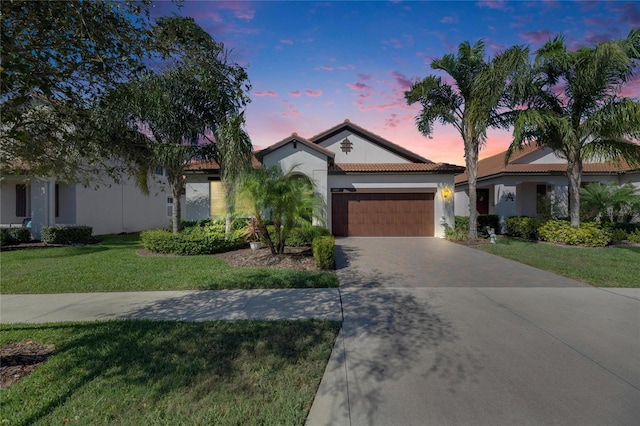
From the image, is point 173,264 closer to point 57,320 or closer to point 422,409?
point 57,320

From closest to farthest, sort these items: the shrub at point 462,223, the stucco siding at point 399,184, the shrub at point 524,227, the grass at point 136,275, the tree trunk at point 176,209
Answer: the grass at point 136,275, the tree trunk at point 176,209, the shrub at point 524,227, the stucco siding at point 399,184, the shrub at point 462,223

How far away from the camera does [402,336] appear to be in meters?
4.42

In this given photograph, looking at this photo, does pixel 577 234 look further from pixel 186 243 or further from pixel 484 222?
pixel 186 243

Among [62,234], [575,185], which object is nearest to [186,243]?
[62,234]

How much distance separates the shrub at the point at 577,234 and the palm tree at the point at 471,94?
3343 millimetres

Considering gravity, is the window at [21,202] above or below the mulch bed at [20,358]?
above

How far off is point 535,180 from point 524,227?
13.7 feet

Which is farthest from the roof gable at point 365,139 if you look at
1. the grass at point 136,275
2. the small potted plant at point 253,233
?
the grass at point 136,275

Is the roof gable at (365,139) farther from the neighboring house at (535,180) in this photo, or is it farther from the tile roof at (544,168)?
the neighboring house at (535,180)

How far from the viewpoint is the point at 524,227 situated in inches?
656

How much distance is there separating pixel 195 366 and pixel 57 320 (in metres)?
3.27

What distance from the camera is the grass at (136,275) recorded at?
23.4 ft

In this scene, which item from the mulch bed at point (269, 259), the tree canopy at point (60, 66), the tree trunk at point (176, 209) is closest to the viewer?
the tree canopy at point (60, 66)

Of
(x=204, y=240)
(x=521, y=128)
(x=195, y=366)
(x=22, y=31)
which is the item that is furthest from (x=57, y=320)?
(x=521, y=128)
